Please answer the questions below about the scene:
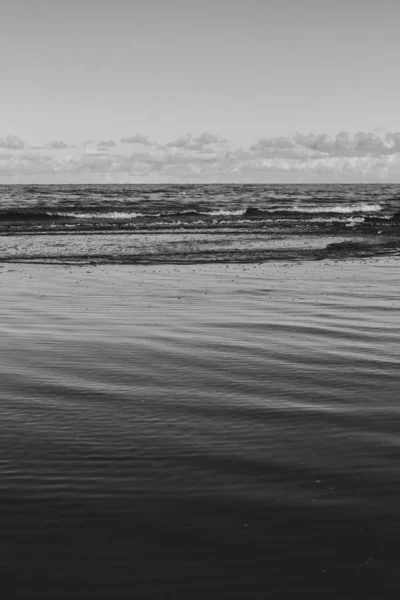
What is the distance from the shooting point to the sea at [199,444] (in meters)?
3.96

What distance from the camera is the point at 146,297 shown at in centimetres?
1393

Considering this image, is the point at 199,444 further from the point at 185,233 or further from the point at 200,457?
the point at 185,233

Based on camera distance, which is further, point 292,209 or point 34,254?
point 292,209

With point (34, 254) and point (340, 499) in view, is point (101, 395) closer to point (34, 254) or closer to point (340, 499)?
point (340, 499)

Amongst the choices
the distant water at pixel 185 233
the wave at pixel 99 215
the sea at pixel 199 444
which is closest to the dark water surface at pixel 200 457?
the sea at pixel 199 444

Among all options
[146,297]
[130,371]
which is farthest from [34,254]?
[130,371]

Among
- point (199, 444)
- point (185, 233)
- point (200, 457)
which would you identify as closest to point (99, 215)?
point (185, 233)

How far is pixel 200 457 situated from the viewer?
549 centimetres

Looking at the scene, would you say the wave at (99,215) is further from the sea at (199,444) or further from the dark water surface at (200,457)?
the dark water surface at (200,457)

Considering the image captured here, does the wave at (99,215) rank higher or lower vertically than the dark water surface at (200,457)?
higher

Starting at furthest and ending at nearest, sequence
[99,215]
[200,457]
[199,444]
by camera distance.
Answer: [99,215] < [199,444] < [200,457]

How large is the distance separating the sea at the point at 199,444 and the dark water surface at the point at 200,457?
0.02m

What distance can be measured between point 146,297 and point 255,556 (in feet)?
33.1

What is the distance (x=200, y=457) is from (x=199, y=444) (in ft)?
0.95
